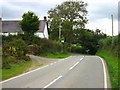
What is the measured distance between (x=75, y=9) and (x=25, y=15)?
2958 cm

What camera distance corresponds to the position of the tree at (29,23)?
6991 cm

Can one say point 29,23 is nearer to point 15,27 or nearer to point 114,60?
point 15,27

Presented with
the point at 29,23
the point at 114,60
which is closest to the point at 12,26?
the point at 29,23

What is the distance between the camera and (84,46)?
105 meters

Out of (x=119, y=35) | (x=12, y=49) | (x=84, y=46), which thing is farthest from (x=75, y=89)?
(x=84, y=46)

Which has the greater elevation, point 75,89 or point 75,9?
point 75,9

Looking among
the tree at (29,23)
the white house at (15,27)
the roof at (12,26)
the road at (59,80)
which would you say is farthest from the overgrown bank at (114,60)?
the roof at (12,26)

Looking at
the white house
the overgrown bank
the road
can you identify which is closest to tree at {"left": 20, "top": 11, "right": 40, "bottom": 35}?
the overgrown bank

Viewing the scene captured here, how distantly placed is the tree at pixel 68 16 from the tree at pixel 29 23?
82.2ft

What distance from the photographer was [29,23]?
70.1 metres

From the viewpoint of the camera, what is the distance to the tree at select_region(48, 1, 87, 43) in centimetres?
9650

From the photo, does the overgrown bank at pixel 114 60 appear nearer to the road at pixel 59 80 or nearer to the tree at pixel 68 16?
the road at pixel 59 80

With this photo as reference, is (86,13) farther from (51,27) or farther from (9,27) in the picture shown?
(9,27)

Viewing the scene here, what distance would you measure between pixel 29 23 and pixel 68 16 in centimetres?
2911
